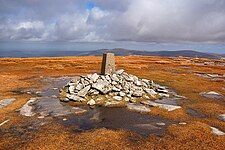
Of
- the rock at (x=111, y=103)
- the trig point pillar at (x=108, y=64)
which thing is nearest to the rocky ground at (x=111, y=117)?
the rock at (x=111, y=103)

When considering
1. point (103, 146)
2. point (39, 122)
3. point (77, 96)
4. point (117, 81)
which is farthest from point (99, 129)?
point (117, 81)

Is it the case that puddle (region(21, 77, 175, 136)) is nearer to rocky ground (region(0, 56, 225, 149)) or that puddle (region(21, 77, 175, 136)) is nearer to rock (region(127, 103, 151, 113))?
rocky ground (region(0, 56, 225, 149))

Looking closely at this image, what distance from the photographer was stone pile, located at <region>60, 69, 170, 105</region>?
30.2 m

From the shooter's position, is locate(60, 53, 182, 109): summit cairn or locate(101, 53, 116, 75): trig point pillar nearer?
locate(60, 53, 182, 109): summit cairn

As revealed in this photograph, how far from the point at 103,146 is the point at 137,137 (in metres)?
3.15

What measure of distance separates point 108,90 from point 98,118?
7827 mm

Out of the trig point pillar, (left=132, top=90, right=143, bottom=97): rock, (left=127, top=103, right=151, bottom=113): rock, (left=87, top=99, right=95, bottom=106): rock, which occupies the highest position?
the trig point pillar

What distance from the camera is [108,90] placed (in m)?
31.5

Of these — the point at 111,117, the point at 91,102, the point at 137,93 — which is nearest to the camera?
the point at 111,117

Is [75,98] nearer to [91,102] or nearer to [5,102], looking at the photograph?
[91,102]

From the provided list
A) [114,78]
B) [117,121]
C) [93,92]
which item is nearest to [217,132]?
[117,121]

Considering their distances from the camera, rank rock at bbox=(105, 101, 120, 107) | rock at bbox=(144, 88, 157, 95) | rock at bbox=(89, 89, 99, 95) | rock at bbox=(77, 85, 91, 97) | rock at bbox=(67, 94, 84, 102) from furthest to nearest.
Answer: rock at bbox=(144, 88, 157, 95), rock at bbox=(89, 89, 99, 95), rock at bbox=(77, 85, 91, 97), rock at bbox=(67, 94, 84, 102), rock at bbox=(105, 101, 120, 107)

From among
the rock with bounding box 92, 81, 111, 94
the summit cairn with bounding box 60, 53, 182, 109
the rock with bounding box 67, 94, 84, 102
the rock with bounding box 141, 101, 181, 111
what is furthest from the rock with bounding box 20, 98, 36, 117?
the rock with bounding box 141, 101, 181, 111

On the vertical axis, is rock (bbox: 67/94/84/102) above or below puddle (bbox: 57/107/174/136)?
above
